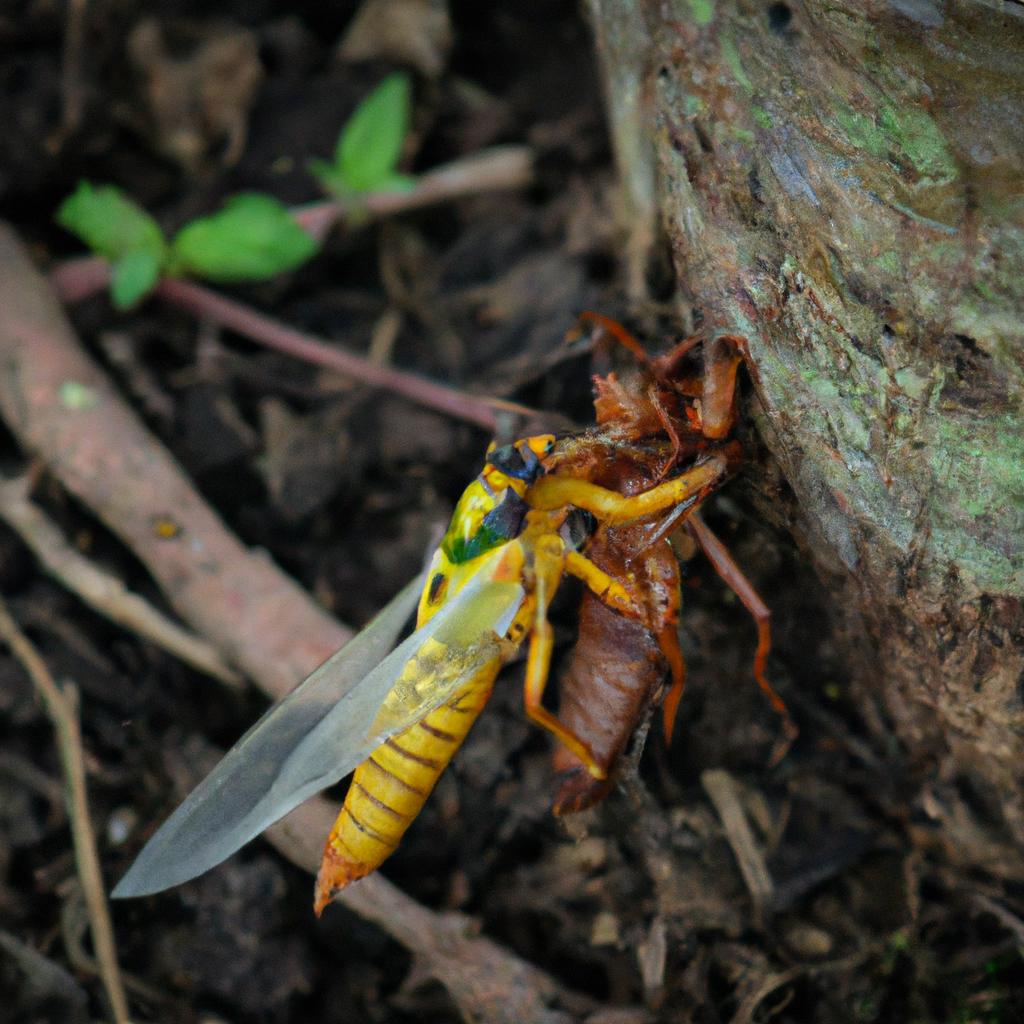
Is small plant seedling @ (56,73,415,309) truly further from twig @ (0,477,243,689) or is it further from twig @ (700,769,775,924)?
twig @ (700,769,775,924)

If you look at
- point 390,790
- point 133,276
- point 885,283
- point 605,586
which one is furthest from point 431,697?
point 133,276

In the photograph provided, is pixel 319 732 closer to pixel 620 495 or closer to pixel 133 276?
pixel 620 495

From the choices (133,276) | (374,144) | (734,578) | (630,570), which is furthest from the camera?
(374,144)

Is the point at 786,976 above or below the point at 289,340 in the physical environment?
below

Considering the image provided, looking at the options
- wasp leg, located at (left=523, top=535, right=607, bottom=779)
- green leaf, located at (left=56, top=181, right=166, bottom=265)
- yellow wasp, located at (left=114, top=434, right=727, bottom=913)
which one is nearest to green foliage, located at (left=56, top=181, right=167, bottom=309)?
green leaf, located at (left=56, top=181, right=166, bottom=265)

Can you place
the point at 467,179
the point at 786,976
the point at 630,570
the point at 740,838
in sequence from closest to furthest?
the point at 630,570, the point at 786,976, the point at 740,838, the point at 467,179

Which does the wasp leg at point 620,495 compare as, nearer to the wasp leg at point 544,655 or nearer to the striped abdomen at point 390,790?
the wasp leg at point 544,655

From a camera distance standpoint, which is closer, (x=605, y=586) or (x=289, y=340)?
(x=605, y=586)
